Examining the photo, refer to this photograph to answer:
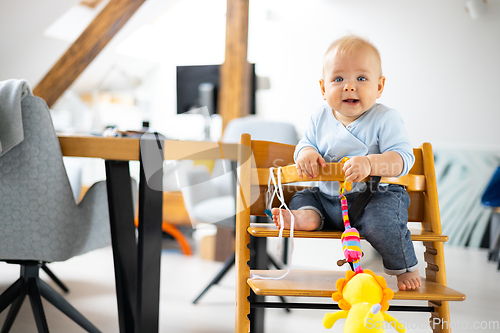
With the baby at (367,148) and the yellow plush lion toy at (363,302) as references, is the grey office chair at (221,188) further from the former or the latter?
the yellow plush lion toy at (363,302)

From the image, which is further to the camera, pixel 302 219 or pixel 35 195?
pixel 35 195

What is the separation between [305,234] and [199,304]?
3.38 ft

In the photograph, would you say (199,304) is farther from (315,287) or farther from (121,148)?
(315,287)

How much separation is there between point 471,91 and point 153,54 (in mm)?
3602

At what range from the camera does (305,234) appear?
31.3 inches

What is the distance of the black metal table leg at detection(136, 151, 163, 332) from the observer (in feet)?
3.33

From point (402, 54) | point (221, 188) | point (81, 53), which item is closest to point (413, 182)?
point (221, 188)

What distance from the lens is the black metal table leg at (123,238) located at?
1.10 meters

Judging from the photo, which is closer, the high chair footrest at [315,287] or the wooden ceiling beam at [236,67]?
the high chair footrest at [315,287]

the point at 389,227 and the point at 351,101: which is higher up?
the point at 351,101

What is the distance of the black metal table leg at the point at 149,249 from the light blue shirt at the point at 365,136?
15.3 inches

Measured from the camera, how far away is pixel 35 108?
1025 mm

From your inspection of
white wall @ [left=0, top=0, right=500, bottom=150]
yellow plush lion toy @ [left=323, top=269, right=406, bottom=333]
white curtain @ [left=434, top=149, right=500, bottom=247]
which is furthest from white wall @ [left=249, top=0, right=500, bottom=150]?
yellow plush lion toy @ [left=323, top=269, right=406, bottom=333]

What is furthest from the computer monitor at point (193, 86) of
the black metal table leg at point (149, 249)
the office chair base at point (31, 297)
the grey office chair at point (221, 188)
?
the black metal table leg at point (149, 249)
